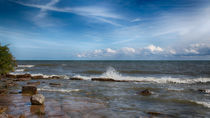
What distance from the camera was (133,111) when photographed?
7.64 meters

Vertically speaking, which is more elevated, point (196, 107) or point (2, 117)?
point (2, 117)

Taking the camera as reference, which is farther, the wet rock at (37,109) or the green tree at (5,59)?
the green tree at (5,59)

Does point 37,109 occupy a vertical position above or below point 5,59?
below

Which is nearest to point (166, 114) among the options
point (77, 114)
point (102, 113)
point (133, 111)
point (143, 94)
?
point (133, 111)

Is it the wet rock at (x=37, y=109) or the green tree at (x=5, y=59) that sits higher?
the green tree at (x=5, y=59)

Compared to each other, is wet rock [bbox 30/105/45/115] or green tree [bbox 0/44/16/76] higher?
green tree [bbox 0/44/16/76]

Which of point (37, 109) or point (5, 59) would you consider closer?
point (37, 109)

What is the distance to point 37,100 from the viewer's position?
7.86 m

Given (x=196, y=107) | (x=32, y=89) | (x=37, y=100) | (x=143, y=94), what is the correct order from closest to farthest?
(x=37, y=100) → (x=196, y=107) → (x=32, y=89) → (x=143, y=94)

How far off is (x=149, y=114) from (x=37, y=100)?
5.44m

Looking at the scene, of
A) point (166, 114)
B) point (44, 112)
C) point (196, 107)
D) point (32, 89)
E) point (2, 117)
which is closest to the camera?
point (2, 117)

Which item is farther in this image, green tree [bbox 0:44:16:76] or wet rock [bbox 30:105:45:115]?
green tree [bbox 0:44:16:76]

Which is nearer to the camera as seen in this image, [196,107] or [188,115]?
[188,115]

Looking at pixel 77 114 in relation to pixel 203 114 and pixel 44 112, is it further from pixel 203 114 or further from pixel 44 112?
pixel 203 114
